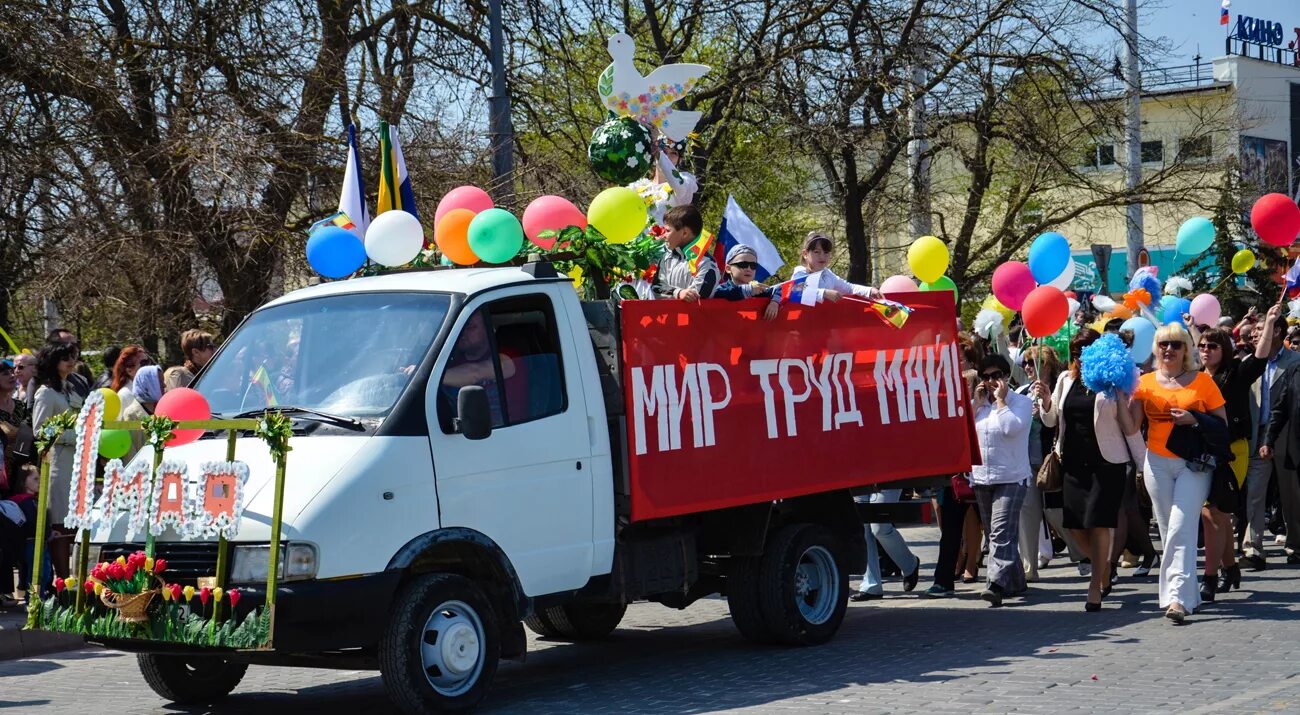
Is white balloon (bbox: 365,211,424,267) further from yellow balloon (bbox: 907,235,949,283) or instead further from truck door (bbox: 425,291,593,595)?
yellow balloon (bbox: 907,235,949,283)

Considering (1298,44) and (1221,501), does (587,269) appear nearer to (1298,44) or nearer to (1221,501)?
(1221,501)

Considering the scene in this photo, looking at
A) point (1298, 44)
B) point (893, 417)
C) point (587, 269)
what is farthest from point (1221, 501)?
point (1298, 44)

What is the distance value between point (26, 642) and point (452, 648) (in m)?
4.60

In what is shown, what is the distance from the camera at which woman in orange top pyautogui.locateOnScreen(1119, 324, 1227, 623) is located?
10.4 m

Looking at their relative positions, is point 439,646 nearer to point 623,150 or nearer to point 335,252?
point 335,252

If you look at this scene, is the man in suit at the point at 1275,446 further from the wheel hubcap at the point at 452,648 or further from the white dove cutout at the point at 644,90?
the wheel hubcap at the point at 452,648

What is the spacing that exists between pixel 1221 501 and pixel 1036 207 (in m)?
13.8

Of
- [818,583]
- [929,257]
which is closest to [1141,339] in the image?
[929,257]

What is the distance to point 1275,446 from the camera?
44.5 feet

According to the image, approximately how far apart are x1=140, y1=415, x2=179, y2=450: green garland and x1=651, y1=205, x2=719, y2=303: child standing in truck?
2.88 m

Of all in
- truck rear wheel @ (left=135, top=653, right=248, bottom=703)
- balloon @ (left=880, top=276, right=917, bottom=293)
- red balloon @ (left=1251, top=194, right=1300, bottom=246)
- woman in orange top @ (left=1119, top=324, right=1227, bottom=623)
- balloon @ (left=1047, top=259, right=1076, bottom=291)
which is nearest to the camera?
truck rear wheel @ (left=135, top=653, right=248, bottom=703)

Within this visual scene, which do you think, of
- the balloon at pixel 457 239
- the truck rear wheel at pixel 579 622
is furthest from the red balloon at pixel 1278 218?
the balloon at pixel 457 239

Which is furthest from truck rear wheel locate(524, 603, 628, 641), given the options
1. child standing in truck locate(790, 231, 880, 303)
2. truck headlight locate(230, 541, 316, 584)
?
truck headlight locate(230, 541, 316, 584)

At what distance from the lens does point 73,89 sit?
15.1 meters
